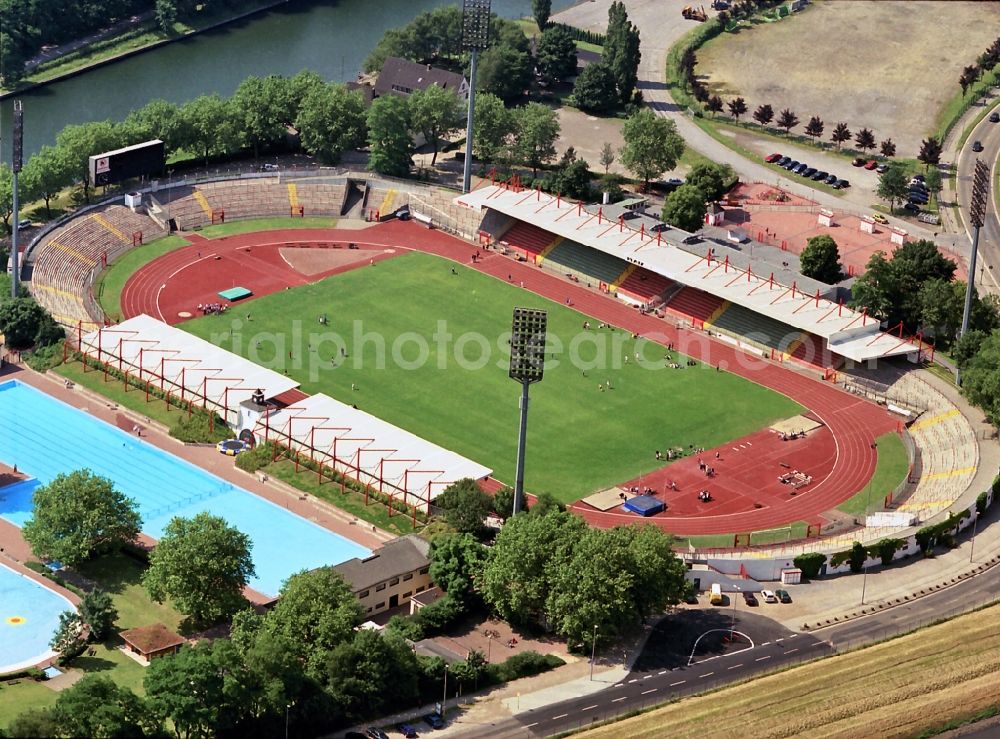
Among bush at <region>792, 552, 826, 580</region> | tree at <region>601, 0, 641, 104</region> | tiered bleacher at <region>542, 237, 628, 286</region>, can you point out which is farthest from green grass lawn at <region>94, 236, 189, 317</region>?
bush at <region>792, 552, 826, 580</region>

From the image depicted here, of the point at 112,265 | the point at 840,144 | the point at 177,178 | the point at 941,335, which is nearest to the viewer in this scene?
the point at 941,335

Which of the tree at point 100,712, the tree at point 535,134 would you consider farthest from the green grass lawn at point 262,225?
the tree at point 100,712

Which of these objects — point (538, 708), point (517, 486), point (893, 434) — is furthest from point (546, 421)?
point (538, 708)

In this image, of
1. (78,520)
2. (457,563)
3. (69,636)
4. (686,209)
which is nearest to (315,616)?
(457,563)

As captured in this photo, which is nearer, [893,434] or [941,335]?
[893,434]

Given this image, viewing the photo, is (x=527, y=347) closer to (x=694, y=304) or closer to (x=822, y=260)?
(x=694, y=304)

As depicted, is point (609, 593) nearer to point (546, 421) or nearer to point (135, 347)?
point (546, 421)

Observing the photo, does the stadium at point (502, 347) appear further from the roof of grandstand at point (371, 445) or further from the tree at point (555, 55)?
the tree at point (555, 55)
